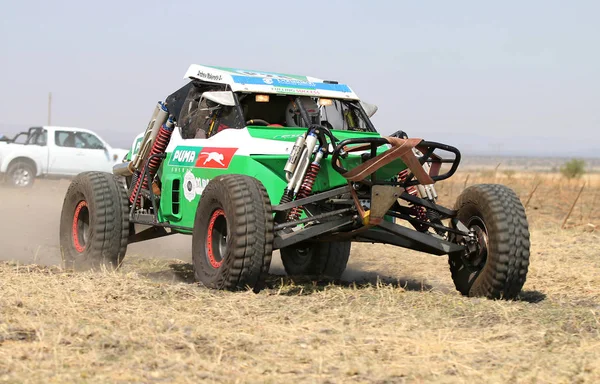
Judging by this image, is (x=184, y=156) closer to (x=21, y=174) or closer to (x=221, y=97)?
(x=221, y=97)

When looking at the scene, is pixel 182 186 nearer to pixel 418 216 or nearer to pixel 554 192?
pixel 418 216

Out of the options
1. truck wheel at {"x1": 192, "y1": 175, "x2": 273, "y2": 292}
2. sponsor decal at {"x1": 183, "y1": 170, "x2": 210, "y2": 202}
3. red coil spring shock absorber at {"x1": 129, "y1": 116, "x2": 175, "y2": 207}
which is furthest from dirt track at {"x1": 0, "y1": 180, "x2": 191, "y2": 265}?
truck wheel at {"x1": 192, "y1": 175, "x2": 273, "y2": 292}

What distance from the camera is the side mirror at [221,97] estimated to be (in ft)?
28.2

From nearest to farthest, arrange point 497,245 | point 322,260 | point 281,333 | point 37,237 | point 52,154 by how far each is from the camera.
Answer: point 281,333
point 497,245
point 322,260
point 37,237
point 52,154

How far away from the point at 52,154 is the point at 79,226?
50.7 ft

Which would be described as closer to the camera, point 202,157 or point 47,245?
point 202,157

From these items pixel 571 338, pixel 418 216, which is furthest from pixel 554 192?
pixel 571 338

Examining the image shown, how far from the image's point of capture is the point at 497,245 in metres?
7.50

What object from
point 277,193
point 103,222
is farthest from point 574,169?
point 277,193

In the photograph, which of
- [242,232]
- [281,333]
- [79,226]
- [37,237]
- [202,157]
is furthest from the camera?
[37,237]

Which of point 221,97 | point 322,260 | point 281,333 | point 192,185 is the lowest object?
point 322,260

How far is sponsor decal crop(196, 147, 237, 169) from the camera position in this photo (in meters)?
8.19

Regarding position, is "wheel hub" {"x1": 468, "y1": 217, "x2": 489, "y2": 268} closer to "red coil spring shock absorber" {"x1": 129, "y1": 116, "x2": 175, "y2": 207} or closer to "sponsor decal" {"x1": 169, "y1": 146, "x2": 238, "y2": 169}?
"sponsor decal" {"x1": 169, "y1": 146, "x2": 238, "y2": 169}

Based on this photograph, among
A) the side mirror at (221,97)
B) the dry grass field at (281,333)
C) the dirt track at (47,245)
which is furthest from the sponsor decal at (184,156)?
the dirt track at (47,245)
